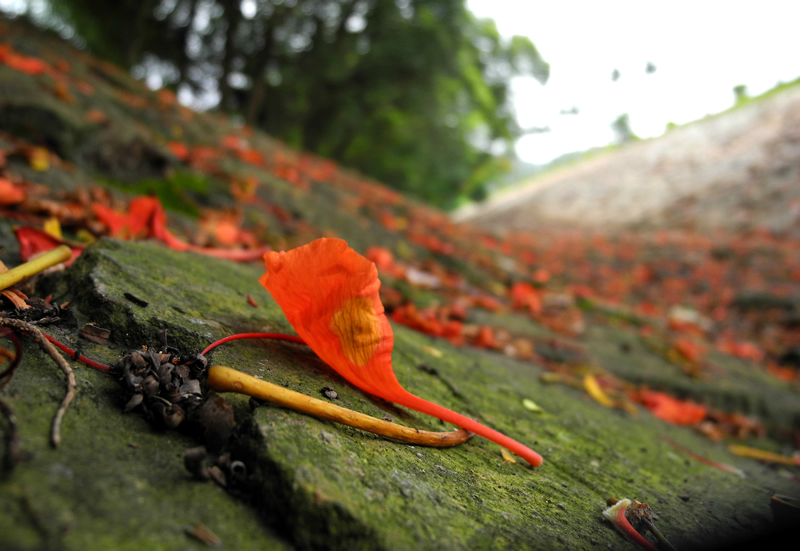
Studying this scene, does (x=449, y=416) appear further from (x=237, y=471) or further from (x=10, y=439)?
(x=10, y=439)

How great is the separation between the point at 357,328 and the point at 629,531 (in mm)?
584

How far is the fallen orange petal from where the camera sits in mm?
791

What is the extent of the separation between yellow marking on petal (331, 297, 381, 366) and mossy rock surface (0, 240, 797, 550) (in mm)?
106

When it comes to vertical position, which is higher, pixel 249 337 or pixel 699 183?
pixel 699 183

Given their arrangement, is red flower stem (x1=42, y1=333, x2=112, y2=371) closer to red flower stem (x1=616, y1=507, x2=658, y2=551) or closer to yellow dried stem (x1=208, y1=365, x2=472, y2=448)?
yellow dried stem (x1=208, y1=365, x2=472, y2=448)

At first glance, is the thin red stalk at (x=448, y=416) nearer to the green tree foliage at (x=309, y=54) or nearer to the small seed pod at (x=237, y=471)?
the small seed pod at (x=237, y=471)

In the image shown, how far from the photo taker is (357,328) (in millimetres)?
826

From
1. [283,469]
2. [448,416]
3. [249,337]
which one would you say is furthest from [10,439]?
[448,416]

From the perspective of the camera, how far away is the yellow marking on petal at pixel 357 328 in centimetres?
81

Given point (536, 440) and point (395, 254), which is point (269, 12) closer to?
point (395, 254)

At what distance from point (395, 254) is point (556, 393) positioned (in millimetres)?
2144

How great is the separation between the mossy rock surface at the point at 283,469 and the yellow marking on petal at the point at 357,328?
106 millimetres

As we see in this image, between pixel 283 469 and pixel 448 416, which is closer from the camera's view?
pixel 283 469

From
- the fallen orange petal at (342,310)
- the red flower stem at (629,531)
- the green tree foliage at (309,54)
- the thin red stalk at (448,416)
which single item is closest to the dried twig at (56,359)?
the fallen orange petal at (342,310)
